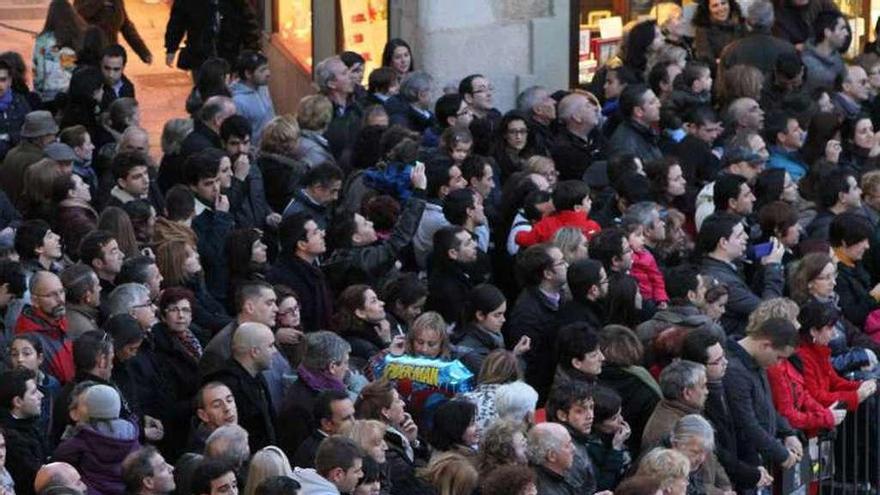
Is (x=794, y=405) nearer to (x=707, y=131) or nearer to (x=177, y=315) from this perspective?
(x=177, y=315)

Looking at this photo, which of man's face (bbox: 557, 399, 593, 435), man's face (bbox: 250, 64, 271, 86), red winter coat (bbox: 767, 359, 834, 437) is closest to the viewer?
man's face (bbox: 557, 399, 593, 435)

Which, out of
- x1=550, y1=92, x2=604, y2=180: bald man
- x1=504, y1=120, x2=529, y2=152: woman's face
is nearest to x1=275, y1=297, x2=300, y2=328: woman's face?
x1=504, y1=120, x2=529, y2=152: woman's face

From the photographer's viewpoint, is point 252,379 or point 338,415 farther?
point 252,379

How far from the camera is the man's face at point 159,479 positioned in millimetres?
12008

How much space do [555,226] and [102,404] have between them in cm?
447

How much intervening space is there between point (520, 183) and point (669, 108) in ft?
8.52

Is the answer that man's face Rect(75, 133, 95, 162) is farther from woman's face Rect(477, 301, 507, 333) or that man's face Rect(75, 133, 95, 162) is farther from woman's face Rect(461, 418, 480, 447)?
woman's face Rect(461, 418, 480, 447)

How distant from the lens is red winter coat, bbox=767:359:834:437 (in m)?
14.3

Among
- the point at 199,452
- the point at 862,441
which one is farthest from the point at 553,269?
the point at 199,452

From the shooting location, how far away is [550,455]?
12430mm

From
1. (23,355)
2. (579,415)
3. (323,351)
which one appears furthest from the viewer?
(323,351)

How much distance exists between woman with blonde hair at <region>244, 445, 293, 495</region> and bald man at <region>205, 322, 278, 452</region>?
5.06 feet

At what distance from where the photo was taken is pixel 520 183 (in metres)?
16.8

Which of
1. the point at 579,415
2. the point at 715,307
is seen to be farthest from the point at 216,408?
the point at 715,307
